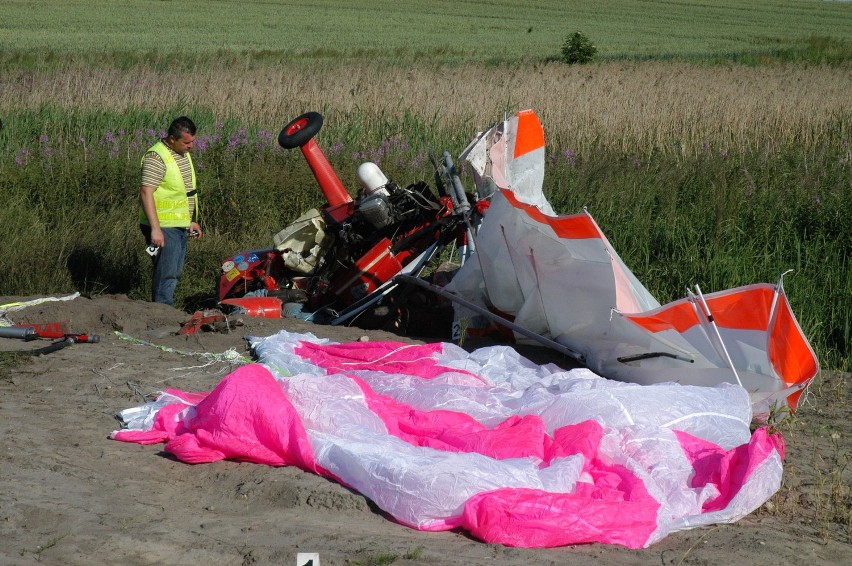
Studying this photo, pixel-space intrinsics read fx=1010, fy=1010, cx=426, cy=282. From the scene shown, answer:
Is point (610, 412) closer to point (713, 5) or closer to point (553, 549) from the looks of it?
point (553, 549)

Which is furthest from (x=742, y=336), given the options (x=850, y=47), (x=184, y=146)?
(x=850, y=47)

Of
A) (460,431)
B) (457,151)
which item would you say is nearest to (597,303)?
(460,431)

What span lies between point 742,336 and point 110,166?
7549 mm

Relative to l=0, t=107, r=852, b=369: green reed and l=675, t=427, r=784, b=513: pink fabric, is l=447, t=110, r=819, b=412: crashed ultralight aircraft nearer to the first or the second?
l=675, t=427, r=784, b=513: pink fabric

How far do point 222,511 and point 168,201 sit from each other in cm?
422

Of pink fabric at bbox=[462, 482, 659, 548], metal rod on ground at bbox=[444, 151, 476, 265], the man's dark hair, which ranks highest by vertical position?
the man's dark hair

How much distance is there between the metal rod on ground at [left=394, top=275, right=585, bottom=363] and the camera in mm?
6652

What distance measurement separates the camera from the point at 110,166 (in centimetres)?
1098

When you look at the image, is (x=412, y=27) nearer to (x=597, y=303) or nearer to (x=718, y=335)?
(x=597, y=303)

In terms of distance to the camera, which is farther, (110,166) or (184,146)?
(110,166)

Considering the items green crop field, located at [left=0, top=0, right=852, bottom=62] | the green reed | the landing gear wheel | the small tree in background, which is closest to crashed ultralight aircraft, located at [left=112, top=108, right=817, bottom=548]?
the landing gear wheel

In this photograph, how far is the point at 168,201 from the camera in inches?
316

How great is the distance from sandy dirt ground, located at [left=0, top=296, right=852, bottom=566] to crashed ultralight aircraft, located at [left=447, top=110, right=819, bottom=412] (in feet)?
1.74

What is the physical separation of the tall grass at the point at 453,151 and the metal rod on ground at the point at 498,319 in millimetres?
2018
